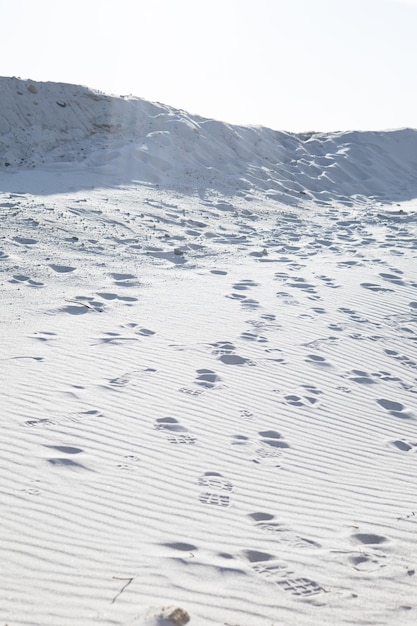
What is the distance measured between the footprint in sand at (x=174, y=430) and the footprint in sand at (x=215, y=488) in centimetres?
53

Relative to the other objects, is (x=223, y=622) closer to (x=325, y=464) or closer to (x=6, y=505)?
(x=6, y=505)

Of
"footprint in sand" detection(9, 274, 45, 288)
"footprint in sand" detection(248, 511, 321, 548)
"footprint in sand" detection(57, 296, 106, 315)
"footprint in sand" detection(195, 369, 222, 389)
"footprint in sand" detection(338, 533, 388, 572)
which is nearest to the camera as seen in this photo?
"footprint in sand" detection(338, 533, 388, 572)

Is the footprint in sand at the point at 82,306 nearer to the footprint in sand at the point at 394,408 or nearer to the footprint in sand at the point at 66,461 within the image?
the footprint in sand at the point at 394,408

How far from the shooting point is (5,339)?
6859 mm

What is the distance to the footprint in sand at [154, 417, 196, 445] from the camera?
5.03 meters

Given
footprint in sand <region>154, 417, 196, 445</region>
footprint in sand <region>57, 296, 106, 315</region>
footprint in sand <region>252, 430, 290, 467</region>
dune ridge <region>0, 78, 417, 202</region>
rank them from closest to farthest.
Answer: footprint in sand <region>252, 430, 290, 467</region> < footprint in sand <region>154, 417, 196, 445</region> < footprint in sand <region>57, 296, 106, 315</region> < dune ridge <region>0, 78, 417, 202</region>

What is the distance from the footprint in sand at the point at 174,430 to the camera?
5.03 meters

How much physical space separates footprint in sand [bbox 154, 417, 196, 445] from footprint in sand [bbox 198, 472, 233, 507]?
532 millimetres

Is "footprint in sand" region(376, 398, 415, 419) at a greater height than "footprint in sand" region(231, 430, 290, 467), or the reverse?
"footprint in sand" region(376, 398, 415, 419)

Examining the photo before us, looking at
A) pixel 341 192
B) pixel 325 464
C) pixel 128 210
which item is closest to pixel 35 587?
pixel 325 464

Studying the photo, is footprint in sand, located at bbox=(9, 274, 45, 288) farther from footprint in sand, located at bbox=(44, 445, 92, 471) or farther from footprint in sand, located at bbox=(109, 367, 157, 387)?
footprint in sand, located at bbox=(44, 445, 92, 471)

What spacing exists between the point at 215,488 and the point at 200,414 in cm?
122

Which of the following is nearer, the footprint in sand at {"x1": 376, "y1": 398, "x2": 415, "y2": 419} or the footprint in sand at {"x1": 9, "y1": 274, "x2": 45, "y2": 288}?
the footprint in sand at {"x1": 376, "y1": 398, "x2": 415, "y2": 419}

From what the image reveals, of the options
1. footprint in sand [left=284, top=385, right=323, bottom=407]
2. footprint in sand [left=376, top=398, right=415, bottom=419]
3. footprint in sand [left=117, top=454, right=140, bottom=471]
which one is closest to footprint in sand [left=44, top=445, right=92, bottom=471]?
footprint in sand [left=117, top=454, right=140, bottom=471]
